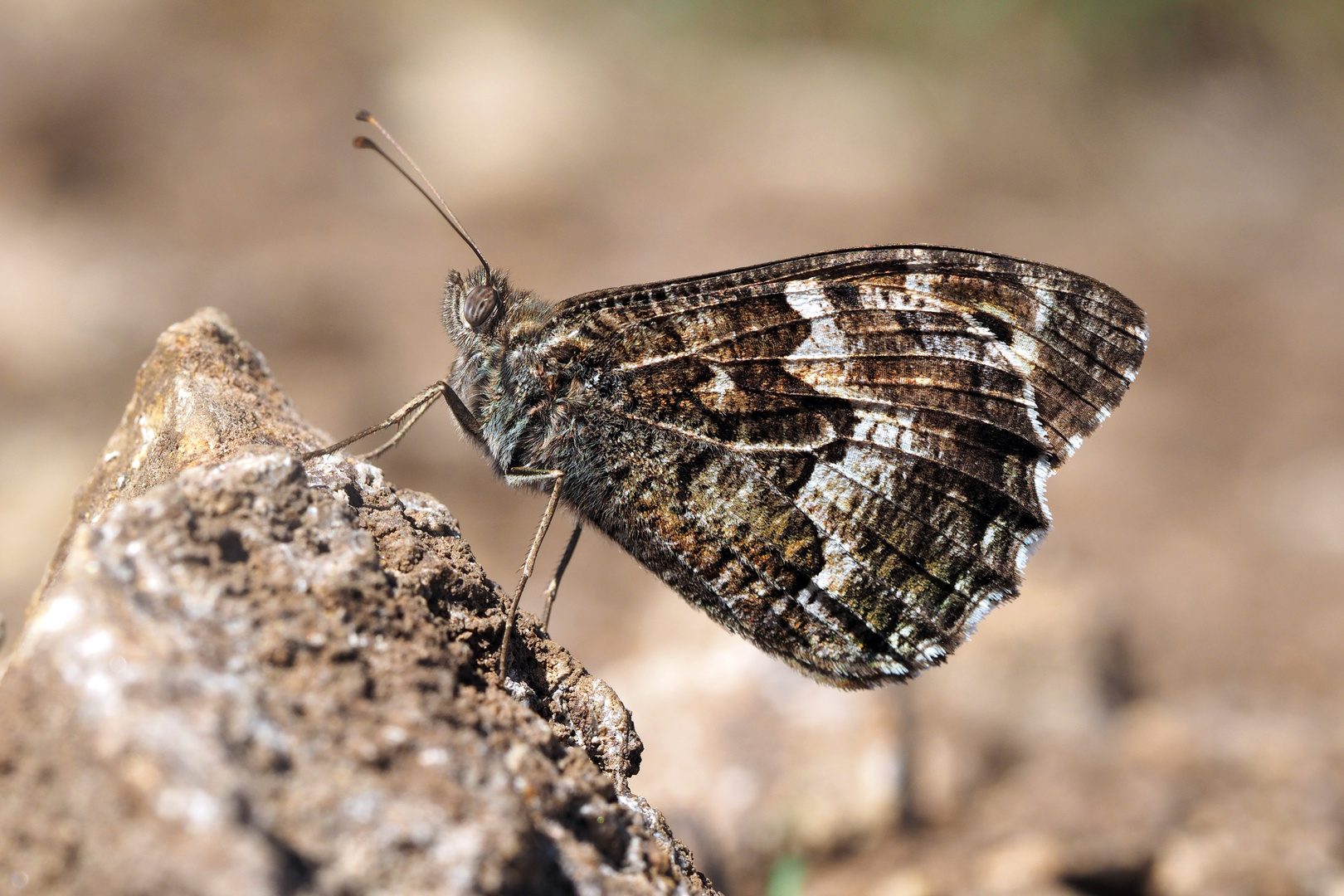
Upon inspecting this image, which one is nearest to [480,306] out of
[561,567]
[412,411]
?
[412,411]

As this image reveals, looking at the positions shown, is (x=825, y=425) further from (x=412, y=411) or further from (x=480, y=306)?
(x=412, y=411)

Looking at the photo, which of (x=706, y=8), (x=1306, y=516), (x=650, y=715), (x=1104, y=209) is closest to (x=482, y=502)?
(x=650, y=715)

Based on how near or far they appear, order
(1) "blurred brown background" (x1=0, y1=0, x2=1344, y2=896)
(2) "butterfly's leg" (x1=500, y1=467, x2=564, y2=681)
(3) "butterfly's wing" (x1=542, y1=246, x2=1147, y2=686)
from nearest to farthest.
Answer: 1. (2) "butterfly's leg" (x1=500, y1=467, x2=564, y2=681)
2. (3) "butterfly's wing" (x1=542, y1=246, x2=1147, y2=686)
3. (1) "blurred brown background" (x1=0, y1=0, x2=1344, y2=896)

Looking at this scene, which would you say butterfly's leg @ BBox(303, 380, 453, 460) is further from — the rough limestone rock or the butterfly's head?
the rough limestone rock

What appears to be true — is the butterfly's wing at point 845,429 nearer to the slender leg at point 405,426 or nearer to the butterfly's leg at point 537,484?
the butterfly's leg at point 537,484

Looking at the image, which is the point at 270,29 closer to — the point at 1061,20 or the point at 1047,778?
the point at 1061,20

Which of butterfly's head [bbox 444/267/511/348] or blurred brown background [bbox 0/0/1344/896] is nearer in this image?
butterfly's head [bbox 444/267/511/348]

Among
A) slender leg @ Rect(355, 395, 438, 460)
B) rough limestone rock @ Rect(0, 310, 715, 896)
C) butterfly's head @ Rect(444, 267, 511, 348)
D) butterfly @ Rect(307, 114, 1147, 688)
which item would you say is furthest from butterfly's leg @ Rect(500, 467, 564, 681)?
rough limestone rock @ Rect(0, 310, 715, 896)
